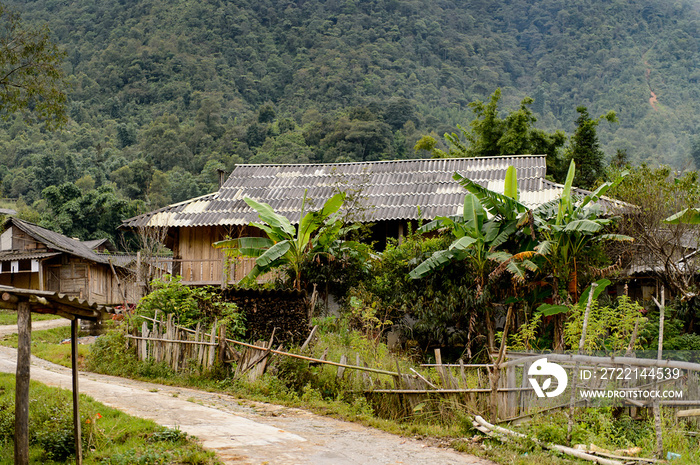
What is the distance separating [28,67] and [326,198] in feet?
25.8

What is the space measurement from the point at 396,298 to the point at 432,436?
243 inches

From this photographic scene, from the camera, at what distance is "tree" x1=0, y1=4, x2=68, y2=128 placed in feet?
45.8

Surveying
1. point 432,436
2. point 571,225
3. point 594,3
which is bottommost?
point 432,436

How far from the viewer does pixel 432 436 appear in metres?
8.56

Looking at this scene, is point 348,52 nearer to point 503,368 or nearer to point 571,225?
point 571,225

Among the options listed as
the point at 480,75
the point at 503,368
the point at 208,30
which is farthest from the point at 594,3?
the point at 503,368

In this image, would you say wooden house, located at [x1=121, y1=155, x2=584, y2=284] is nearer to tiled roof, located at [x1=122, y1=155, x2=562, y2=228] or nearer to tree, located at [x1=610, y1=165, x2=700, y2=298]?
tiled roof, located at [x1=122, y1=155, x2=562, y2=228]

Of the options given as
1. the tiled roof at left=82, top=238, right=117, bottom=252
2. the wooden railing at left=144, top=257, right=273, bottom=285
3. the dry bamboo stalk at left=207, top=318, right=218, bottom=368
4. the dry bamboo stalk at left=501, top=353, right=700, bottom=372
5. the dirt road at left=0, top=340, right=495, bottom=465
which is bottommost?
Answer: the dirt road at left=0, top=340, right=495, bottom=465

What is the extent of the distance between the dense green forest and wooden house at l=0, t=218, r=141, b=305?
7.76 meters

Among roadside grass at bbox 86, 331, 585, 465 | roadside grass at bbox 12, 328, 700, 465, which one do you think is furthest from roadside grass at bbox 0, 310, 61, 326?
roadside grass at bbox 86, 331, 585, 465

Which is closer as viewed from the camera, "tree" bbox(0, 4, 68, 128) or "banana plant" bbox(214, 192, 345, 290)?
"tree" bbox(0, 4, 68, 128)

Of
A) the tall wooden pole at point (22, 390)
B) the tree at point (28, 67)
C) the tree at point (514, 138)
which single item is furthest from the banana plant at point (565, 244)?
the tree at point (514, 138)

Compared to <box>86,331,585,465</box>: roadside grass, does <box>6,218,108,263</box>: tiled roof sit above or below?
above

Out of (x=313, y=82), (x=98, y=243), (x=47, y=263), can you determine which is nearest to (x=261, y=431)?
(x=47, y=263)
